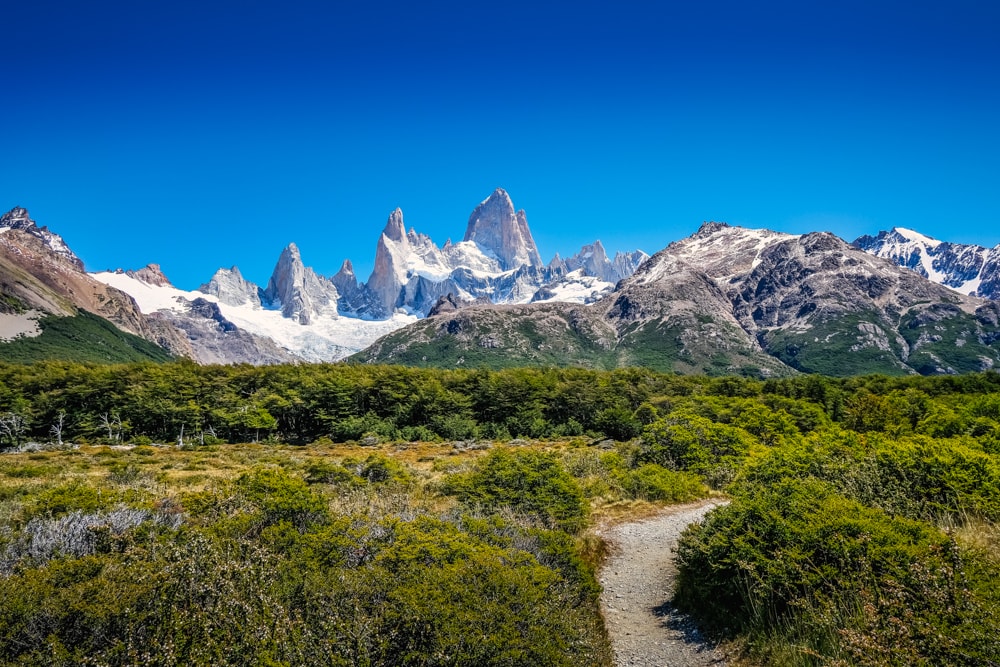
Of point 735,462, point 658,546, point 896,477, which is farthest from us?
point 735,462

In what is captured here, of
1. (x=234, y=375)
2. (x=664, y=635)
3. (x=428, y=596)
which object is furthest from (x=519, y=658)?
(x=234, y=375)

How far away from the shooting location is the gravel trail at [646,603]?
940 centimetres

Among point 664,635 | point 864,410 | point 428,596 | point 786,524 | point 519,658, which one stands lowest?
point 664,635

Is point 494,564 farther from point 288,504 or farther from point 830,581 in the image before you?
point 288,504

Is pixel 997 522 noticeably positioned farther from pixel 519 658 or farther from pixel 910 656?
pixel 519 658

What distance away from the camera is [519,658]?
20.6 feet

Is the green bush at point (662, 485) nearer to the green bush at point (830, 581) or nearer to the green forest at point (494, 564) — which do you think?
the green forest at point (494, 564)

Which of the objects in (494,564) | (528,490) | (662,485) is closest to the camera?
(494,564)

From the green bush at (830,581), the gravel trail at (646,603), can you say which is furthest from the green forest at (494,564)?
the gravel trail at (646,603)

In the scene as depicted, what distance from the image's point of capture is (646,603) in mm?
12055

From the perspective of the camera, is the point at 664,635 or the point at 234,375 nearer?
the point at 664,635

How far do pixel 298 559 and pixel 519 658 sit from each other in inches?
168

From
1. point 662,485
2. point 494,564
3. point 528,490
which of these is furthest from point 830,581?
point 662,485

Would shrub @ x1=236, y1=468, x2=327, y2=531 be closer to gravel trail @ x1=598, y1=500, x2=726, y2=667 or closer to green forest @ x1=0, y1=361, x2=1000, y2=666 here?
green forest @ x1=0, y1=361, x2=1000, y2=666
